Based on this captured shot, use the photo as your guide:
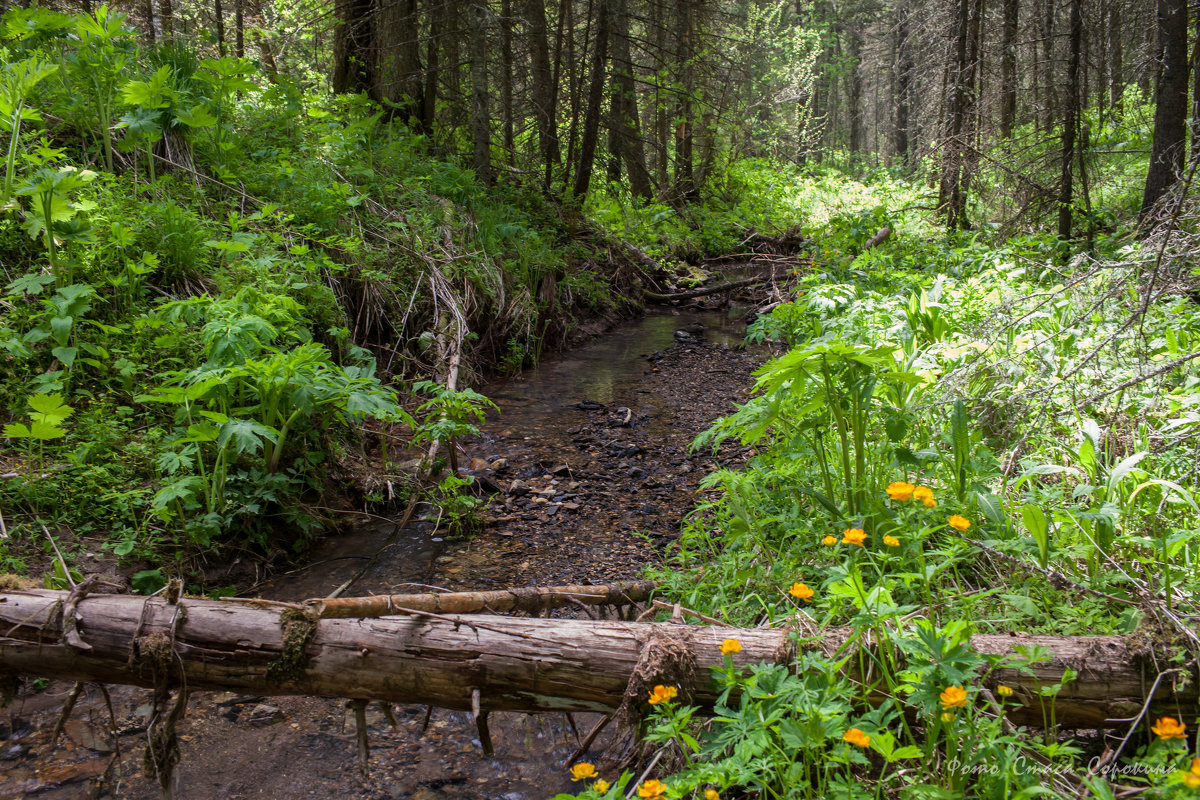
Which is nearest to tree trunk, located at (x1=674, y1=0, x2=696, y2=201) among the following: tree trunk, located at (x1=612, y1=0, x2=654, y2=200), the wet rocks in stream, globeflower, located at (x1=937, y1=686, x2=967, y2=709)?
tree trunk, located at (x1=612, y1=0, x2=654, y2=200)

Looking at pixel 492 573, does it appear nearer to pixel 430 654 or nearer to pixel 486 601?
pixel 486 601

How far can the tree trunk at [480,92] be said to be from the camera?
8500 millimetres

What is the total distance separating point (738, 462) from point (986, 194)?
290 inches

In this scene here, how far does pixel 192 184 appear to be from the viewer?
228 inches

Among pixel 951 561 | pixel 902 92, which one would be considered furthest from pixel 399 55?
pixel 902 92

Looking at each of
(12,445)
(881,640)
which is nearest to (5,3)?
(12,445)

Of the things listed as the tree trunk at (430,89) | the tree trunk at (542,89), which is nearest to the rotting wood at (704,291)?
the tree trunk at (542,89)

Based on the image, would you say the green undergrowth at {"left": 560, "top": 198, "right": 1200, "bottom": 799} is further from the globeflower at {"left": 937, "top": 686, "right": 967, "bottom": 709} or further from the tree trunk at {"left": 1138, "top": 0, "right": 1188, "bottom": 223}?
the tree trunk at {"left": 1138, "top": 0, "right": 1188, "bottom": 223}

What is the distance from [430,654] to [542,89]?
35.0 feet

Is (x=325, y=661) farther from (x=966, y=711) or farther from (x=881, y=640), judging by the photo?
(x=966, y=711)

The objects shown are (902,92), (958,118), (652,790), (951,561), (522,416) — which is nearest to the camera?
(652,790)

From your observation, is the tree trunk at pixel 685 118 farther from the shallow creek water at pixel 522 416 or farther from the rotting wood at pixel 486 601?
the rotting wood at pixel 486 601

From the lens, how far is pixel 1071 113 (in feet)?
26.6

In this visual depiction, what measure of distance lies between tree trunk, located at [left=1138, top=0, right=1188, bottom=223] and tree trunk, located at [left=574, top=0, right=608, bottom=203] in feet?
21.7
